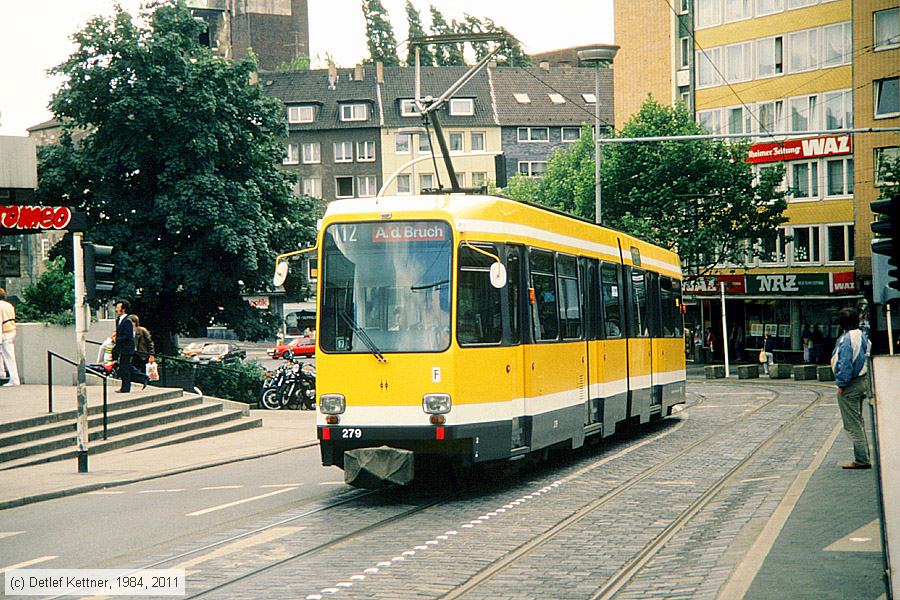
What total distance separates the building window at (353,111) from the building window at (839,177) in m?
40.9

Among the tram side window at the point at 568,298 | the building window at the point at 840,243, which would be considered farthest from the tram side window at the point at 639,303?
the building window at the point at 840,243

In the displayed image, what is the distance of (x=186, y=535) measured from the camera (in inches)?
460

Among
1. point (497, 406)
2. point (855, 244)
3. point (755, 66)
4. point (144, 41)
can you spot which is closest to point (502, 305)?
point (497, 406)

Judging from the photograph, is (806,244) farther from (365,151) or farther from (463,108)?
(365,151)

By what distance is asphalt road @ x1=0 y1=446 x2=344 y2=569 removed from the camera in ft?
36.2

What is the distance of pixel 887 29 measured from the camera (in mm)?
54469

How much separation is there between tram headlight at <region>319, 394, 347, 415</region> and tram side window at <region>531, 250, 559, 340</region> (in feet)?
8.78

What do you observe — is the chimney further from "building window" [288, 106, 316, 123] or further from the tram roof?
the tram roof

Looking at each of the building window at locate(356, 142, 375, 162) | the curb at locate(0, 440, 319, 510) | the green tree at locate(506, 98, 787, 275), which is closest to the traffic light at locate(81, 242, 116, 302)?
the curb at locate(0, 440, 319, 510)

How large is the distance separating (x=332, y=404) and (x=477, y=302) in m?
1.92

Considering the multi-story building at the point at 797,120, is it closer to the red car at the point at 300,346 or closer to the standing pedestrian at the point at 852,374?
the red car at the point at 300,346

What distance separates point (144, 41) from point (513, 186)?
39.4 metres

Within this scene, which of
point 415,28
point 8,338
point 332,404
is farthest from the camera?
point 415,28

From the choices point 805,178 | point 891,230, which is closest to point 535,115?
point 805,178
